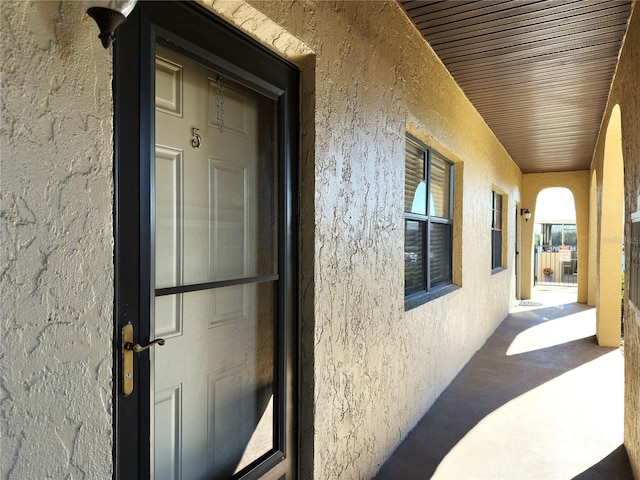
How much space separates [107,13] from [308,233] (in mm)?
1167

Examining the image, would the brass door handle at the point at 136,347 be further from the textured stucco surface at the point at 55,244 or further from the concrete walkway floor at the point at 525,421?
the concrete walkway floor at the point at 525,421

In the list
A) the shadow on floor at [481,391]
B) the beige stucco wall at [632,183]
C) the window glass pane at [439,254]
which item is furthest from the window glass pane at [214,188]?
the window glass pane at [439,254]

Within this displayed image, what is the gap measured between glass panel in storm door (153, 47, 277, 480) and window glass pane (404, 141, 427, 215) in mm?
1882

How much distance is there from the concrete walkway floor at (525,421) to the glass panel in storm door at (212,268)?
1384mm

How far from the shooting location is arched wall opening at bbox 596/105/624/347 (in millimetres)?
5121

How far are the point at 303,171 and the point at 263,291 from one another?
568 mm

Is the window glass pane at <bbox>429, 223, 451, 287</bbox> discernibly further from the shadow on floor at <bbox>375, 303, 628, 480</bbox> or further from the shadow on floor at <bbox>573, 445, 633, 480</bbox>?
the shadow on floor at <bbox>573, 445, 633, 480</bbox>

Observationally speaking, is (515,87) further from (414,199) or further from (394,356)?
(394,356)

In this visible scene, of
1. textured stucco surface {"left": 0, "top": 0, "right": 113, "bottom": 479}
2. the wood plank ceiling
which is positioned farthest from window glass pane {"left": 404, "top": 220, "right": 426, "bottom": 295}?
textured stucco surface {"left": 0, "top": 0, "right": 113, "bottom": 479}

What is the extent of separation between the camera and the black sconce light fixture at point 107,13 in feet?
3.13

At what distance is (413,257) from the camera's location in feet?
11.9

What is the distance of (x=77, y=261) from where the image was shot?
3.43ft

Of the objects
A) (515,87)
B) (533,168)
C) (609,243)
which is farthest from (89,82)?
(533,168)

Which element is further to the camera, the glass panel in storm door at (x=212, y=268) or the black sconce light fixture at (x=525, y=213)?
the black sconce light fixture at (x=525, y=213)
